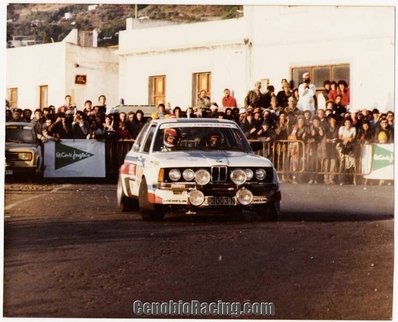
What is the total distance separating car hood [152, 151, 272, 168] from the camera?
1221cm

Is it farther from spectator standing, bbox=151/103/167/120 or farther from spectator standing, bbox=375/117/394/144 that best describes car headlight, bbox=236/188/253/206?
spectator standing, bbox=375/117/394/144

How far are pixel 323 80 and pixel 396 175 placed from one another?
3.98 ft

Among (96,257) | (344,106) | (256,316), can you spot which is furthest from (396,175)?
(96,257)

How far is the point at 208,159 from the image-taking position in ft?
40.1

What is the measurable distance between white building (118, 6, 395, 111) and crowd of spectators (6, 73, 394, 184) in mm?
103

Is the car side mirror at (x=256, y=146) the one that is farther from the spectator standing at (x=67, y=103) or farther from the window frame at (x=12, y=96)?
the window frame at (x=12, y=96)

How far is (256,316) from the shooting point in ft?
38.6

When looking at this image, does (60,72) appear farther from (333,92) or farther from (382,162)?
(382,162)

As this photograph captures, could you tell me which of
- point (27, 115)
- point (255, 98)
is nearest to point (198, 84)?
point (255, 98)

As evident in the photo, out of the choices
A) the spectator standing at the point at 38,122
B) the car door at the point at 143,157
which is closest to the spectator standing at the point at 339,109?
the car door at the point at 143,157

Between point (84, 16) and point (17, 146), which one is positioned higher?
point (84, 16)

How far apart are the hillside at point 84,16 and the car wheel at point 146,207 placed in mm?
1583

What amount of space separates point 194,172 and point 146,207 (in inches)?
23.7

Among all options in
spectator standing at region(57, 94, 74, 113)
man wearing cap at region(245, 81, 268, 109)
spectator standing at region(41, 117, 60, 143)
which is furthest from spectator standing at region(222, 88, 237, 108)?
spectator standing at region(41, 117, 60, 143)
